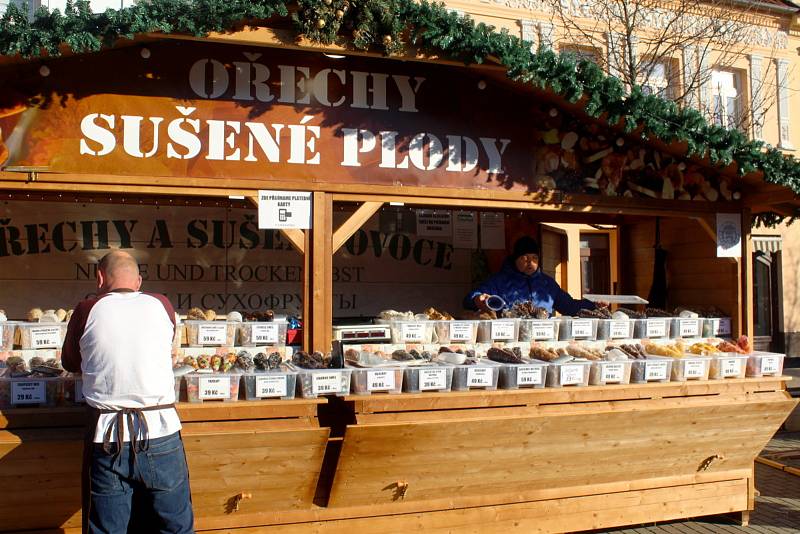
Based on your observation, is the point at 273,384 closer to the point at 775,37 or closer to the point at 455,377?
the point at 455,377

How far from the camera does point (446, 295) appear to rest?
7.08m

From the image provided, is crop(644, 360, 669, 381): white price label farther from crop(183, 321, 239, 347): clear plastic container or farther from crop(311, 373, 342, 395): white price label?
crop(183, 321, 239, 347): clear plastic container

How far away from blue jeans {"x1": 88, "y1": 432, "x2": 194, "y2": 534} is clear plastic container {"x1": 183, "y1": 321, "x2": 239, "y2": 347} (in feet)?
3.68

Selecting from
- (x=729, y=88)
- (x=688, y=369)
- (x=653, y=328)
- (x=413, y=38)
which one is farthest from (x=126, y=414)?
(x=729, y=88)

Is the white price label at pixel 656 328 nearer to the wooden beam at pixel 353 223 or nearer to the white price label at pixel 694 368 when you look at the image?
the white price label at pixel 694 368

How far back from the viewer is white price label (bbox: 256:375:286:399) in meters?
4.25

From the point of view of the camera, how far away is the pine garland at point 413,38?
3.97 metres

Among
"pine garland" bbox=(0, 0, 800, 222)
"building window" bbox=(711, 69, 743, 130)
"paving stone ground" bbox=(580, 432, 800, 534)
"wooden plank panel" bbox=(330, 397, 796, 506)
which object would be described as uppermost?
"building window" bbox=(711, 69, 743, 130)

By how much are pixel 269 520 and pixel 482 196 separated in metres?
2.69

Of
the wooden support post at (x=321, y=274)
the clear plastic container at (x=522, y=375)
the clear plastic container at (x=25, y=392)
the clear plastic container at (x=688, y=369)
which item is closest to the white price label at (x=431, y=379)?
the clear plastic container at (x=522, y=375)

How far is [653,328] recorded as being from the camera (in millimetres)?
5680

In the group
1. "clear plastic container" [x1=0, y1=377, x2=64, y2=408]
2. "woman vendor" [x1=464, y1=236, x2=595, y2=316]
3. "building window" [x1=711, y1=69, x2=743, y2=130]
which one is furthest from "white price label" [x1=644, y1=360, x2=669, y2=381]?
"building window" [x1=711, y1=69, x2=743, y2=130]

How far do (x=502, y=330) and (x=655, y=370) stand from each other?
45.6 inches

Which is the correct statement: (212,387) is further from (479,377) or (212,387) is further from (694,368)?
(694,368)
